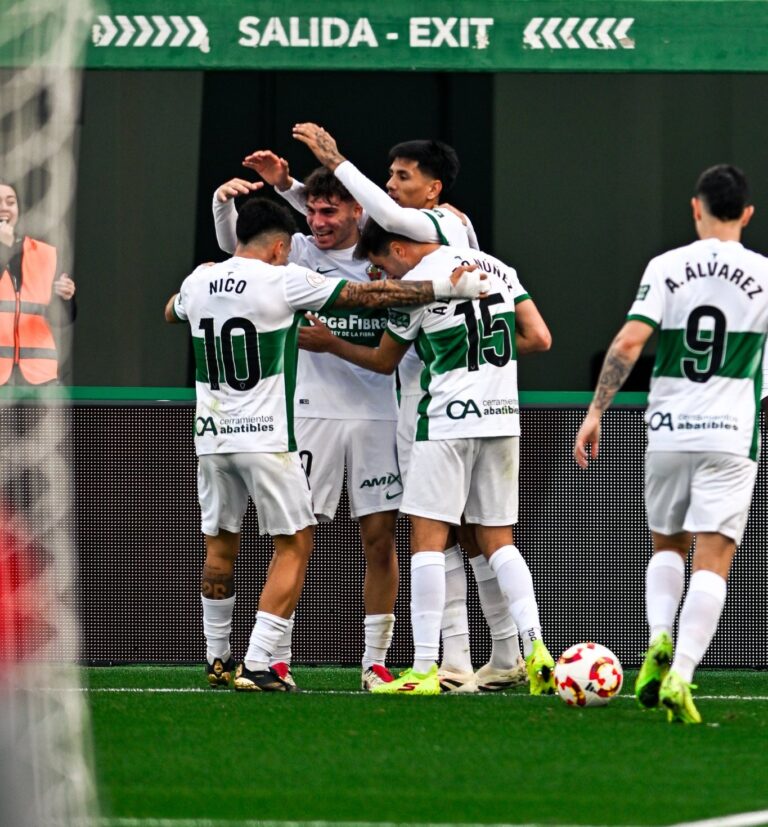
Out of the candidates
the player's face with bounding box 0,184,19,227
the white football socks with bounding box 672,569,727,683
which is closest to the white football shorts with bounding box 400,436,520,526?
the white football socks with bounding box 672,569,727,683

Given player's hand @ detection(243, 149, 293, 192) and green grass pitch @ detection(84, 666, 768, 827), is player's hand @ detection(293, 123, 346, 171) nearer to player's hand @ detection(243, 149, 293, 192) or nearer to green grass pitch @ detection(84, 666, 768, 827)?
player's hand @ detection(243, 149, 293, 192)

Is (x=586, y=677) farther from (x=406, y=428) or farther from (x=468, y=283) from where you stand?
(x=468, y=283)

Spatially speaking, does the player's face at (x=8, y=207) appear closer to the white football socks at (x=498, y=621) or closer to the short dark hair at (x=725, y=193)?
the white football socks at (x=498, y=621)

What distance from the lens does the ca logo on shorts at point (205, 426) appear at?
7199 mm

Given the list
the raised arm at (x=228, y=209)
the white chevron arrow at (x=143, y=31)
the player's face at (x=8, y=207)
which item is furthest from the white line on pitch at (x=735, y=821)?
the white chevron arrow at (x=143, y=31)

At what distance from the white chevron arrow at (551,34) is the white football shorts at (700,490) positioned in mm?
3269

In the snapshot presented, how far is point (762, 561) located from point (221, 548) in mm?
2633

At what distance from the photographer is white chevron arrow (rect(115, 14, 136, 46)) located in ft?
29.7

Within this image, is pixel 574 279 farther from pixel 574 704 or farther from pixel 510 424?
pixel 574 704

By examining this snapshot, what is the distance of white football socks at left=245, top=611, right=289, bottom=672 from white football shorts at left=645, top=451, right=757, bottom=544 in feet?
4.86

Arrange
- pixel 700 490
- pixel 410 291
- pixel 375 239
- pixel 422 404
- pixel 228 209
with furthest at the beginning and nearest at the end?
1. pixel 228 209
2. pixel 375 239
3. pixel 422 404
4. pixel 410 291
5. pixel 700 490

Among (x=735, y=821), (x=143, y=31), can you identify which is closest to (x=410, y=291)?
(x=143, y=31)

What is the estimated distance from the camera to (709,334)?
6.36 m

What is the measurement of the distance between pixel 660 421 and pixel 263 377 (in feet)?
5.08
